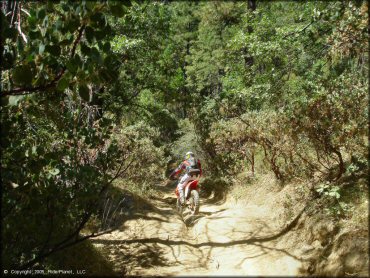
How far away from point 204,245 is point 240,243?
0.78 metres

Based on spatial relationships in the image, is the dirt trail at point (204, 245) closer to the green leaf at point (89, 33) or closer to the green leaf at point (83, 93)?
the green leaf at point (83, 93)

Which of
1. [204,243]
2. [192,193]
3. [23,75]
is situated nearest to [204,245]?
[204,243]

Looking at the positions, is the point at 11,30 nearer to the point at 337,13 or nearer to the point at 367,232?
the point at 337,13

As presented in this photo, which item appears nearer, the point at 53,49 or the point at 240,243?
the point at 53,49

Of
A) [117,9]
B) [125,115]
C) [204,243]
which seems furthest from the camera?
[125,115]

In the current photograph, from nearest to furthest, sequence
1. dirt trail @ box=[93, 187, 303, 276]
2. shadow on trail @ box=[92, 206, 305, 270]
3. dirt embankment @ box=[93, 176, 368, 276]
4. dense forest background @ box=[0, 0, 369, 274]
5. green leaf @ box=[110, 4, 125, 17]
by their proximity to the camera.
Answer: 1. green leaf @ box=[110, 4, 125, 17]
2. dense forest background @ box=[0, 0, 369, 274]
3. dirt embankment @ box=[93, 176, 368, 276]
4. dirt trail @ box=[93, 187, 303, 276]
5. shadow on trail @ box=[92, 206, 305, 270]

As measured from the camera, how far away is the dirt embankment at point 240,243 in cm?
498

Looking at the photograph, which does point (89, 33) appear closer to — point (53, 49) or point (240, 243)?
point (53, 49)

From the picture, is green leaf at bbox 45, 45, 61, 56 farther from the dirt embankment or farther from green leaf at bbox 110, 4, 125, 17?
the dirt embankment

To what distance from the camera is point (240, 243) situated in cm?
668

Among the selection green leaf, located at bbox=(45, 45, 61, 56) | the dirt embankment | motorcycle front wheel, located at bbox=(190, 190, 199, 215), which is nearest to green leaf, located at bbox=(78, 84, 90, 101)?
green leaf, located at bbox=(45, 45, 61, 56)

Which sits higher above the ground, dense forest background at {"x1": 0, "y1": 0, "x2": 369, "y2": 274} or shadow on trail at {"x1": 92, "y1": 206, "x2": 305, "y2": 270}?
dense forest background at {"x1": 0, "y1": 0, "x2": 369, "y2": 274}

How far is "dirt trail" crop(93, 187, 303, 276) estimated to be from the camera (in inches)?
219

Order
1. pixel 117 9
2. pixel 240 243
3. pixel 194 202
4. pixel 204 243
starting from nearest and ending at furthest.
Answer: pixel 117 9 → pixel 240 243 → pixel 204 243 → pixel 194 202
